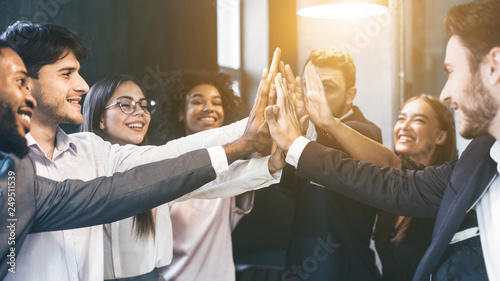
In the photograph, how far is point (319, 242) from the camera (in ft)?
7.91

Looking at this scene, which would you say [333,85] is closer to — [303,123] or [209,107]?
[303,123]

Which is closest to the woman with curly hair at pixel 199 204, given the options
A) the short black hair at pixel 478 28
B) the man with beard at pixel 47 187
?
the man with beard at pixel 47 187

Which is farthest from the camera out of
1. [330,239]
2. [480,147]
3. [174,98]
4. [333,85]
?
[174,98]

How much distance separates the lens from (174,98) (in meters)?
3.20

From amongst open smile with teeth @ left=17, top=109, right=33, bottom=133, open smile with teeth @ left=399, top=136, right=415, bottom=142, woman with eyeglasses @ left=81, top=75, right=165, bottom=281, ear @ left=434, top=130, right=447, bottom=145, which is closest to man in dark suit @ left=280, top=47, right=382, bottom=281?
open smile with teeth @ left=399, top=136, right=415, bottom=142

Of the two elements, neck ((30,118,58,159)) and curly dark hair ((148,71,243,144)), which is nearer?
neck ((30,118,58,159))

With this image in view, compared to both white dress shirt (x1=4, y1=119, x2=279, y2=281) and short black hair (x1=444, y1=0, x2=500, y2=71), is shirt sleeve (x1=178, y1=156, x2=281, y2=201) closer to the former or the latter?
white dress shirt (x1=4, y1=119, x2=279, y2=281)

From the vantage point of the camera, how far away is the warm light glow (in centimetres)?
247

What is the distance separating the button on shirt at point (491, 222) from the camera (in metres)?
1.49

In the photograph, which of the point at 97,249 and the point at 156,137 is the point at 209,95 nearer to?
the point at 156,137

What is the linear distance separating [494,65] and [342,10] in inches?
45.8

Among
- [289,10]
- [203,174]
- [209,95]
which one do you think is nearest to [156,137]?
[209,95]

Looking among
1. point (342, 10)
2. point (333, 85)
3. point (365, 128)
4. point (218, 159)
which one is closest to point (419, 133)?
point (365, 128)

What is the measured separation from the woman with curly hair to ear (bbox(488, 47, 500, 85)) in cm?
146
